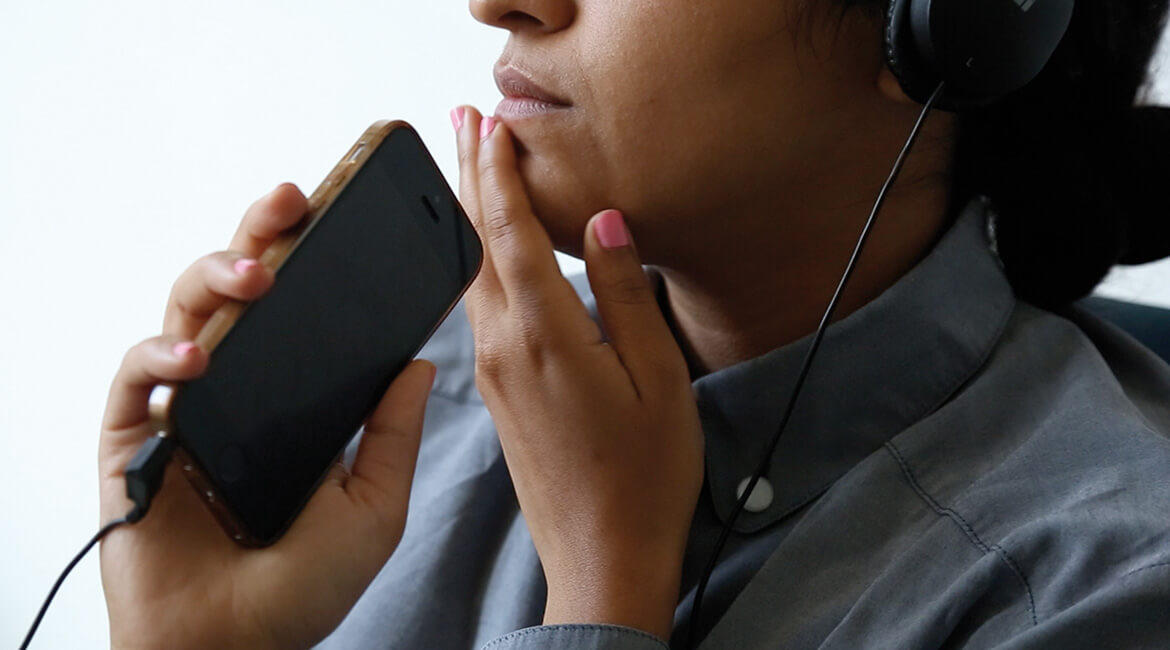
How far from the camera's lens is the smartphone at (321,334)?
578 mm

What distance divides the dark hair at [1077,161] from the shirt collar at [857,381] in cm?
7

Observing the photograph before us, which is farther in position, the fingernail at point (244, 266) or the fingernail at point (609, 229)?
the fingernail at point (609, 229)

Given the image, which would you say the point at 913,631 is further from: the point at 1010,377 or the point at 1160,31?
the point at 1160,31

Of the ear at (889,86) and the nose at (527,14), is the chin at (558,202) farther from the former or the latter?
the ear at (889,86)

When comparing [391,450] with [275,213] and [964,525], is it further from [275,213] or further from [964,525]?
[964,525]

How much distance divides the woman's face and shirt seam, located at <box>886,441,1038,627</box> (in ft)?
0.69

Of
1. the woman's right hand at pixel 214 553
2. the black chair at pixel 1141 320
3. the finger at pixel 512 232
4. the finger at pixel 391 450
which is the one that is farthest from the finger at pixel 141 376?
the black chair at pixel 1141 320

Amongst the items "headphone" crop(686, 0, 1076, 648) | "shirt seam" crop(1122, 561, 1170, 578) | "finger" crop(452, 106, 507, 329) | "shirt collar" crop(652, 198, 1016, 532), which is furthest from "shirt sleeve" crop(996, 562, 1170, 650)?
"finger" crop(452, 106, 507, 329)

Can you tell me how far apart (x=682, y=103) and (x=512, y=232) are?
0.15 metres

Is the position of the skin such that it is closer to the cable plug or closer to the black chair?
the cable plug

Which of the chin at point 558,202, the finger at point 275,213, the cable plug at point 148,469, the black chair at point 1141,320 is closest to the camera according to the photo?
the cable plug at point 148,469

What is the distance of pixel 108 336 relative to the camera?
158 centimetres

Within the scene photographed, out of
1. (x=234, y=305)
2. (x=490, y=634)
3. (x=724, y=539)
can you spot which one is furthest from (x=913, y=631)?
(x=234, y=305)

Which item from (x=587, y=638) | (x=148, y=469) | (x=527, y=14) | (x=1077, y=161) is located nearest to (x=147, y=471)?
(x=148, y=469)
